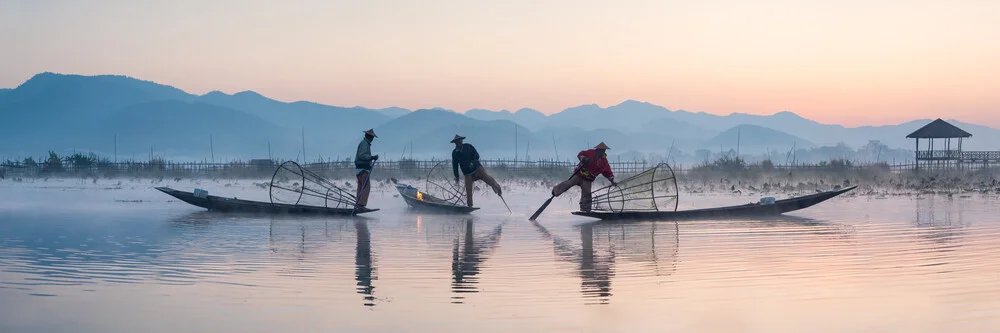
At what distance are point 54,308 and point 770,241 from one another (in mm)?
8522

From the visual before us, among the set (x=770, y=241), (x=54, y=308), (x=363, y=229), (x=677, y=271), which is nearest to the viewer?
(x=54, y=308)

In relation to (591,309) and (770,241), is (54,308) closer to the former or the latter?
(591,309)

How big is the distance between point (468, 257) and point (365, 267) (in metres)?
1.43

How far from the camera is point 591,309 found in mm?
7977

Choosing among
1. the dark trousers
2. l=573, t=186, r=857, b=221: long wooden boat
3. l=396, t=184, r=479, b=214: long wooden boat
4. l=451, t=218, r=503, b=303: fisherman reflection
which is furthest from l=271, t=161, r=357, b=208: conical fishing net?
l=573, t=186, r=857, b=221: long wooden boat

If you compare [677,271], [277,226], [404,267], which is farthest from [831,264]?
[277,226]

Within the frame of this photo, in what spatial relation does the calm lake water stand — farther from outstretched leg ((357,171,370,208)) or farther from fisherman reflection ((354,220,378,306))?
outstretched leg ((357,171,370,208))

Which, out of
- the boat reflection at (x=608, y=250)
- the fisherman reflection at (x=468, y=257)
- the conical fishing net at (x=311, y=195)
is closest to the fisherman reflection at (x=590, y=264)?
the boat reflection at (x=608, y=250)

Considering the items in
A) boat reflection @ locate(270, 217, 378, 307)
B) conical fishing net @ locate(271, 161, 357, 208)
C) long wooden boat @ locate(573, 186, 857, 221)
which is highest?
conical fishing net @ locate(271, 161, 357, 208)

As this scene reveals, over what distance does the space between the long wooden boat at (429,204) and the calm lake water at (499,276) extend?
1.83m

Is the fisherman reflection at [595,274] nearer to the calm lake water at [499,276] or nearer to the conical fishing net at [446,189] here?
the calm lake water at [499,276]

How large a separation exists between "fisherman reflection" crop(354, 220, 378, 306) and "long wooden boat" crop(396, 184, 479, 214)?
4031 millimetres

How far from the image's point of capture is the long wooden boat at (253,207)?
1820 centimetres

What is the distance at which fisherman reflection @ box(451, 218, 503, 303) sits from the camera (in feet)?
30.0
